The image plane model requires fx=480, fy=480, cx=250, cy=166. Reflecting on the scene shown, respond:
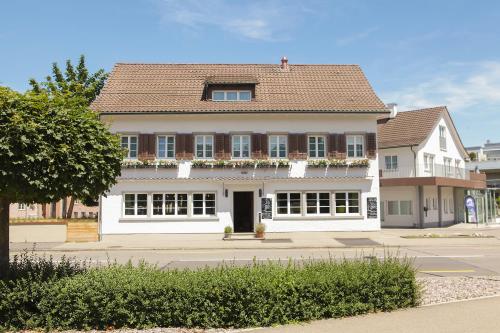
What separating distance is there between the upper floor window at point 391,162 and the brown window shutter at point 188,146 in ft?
51.3

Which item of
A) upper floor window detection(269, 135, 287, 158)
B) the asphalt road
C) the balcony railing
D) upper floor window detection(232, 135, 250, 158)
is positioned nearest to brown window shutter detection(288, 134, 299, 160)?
upper floor window detection(269, 135, 287, 158)

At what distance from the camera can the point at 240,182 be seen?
25594mm

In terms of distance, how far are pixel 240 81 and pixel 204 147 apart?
4.32 m

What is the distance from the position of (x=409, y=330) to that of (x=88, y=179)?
5258mm

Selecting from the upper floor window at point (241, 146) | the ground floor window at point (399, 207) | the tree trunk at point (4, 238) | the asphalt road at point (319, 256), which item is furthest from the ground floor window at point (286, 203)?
the tree trunk at point (4, 238)

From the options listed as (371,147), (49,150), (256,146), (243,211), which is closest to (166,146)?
(256,146)

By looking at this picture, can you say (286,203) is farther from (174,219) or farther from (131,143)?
(131,143)

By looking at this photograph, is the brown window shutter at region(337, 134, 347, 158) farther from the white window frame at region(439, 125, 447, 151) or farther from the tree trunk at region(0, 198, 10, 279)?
the tree trunk at region(0, 198, 10, 279)

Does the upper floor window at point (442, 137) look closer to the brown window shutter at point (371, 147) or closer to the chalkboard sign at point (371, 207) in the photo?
the brown window shutter at point (371, 147)

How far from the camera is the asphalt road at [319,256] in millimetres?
13578

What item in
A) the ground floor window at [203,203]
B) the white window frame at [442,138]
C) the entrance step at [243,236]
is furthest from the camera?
the white window frame at [442,138]

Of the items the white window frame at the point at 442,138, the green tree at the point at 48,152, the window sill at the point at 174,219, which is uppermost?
the white window frame at the point at 442,138

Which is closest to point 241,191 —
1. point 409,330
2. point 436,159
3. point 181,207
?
point 181,207

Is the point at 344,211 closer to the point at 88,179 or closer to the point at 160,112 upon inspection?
the point at 160,112
